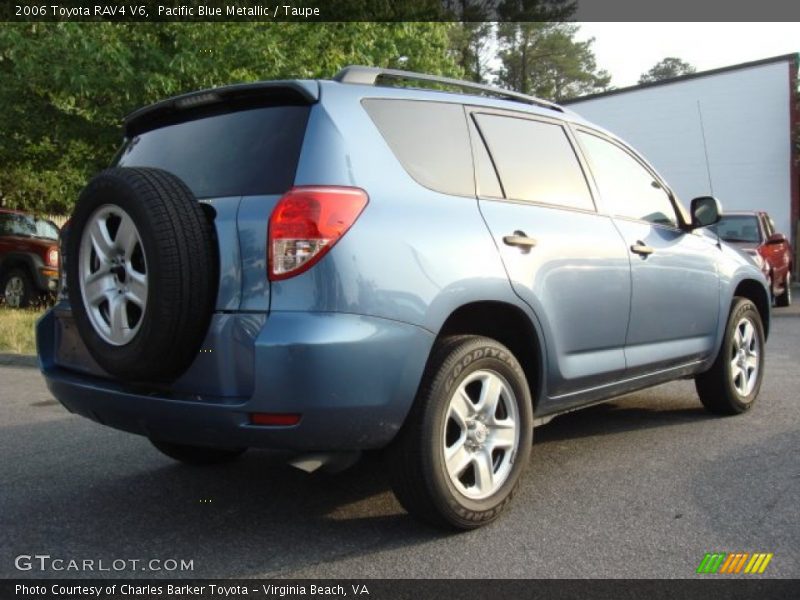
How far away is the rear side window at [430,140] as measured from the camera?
3.33 meters

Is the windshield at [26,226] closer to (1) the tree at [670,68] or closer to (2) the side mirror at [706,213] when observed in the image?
(2) the side mirror at [706,213]

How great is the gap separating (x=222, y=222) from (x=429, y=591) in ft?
4.95

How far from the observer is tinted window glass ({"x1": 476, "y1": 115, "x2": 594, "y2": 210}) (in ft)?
12.5

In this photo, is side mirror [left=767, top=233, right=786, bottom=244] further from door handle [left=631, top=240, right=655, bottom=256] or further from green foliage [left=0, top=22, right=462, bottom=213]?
door handle [left=631, top=240, right=655, bottom=256]

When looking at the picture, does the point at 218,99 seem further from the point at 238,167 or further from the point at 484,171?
the point at 484,171

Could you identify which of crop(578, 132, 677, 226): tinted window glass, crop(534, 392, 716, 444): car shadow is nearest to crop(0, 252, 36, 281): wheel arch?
crop(534, 392, 716, 444): car shadow

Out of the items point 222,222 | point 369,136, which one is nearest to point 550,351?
point 369,136

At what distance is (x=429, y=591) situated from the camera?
9.12 ft

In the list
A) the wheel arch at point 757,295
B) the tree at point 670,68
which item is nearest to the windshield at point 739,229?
the wheel arch at point 757,295

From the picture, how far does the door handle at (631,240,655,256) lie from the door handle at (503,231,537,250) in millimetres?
967

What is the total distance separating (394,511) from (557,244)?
55.8 inches

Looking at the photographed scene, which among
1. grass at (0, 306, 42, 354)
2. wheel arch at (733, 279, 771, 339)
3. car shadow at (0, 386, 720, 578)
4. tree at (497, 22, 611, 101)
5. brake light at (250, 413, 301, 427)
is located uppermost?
tree at (497, 22, 611, 101)

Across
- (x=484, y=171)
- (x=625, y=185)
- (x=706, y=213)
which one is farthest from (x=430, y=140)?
(x=706, y=213)

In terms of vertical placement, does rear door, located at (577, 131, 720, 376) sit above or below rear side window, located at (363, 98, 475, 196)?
below
